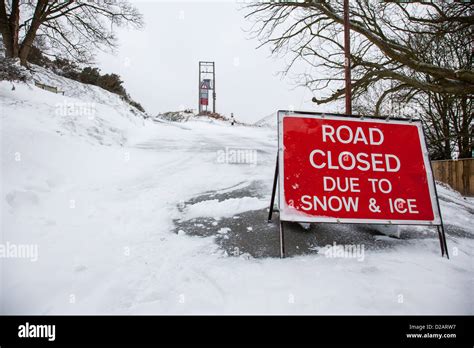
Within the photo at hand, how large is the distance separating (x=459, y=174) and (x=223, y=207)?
1546cm

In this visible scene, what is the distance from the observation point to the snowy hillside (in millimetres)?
2512

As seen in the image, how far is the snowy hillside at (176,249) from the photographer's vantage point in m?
2.51

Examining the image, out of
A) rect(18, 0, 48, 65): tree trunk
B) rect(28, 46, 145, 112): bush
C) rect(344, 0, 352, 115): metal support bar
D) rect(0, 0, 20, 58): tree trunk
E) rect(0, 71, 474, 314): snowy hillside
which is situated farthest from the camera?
rect(28, 46, 145, 112): bush

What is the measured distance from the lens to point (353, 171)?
12.3 ft

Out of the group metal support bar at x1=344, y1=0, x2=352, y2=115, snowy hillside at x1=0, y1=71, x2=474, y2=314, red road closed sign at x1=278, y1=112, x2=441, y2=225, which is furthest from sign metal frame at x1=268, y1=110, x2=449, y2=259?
metal support bar at x1=344, y1=0, x2=352, y2=115

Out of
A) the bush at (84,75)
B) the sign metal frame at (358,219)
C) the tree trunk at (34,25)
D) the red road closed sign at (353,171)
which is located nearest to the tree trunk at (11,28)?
the tree trunk at (34,25)

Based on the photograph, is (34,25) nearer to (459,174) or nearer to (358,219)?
(358,219)

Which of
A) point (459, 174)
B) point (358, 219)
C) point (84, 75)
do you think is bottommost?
point (358, 219)

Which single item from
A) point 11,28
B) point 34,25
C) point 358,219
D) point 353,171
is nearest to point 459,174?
point 353,171

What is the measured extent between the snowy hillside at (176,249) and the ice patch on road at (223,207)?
0.6 inches

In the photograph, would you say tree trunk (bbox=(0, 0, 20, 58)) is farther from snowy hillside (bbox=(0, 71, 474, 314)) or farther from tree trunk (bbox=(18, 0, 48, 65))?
snowy hillside (bbox=(0, 71, 474, 314))

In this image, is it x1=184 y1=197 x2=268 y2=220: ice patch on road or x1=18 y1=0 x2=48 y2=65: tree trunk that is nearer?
x1=184 y1=197 x2=268 y2=220: ice patch on road

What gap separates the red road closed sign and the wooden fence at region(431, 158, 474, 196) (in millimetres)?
13481

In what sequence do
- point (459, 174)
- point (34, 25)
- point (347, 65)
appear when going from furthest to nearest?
point (459, 174) → point (34, 25) → point (347, 65)
